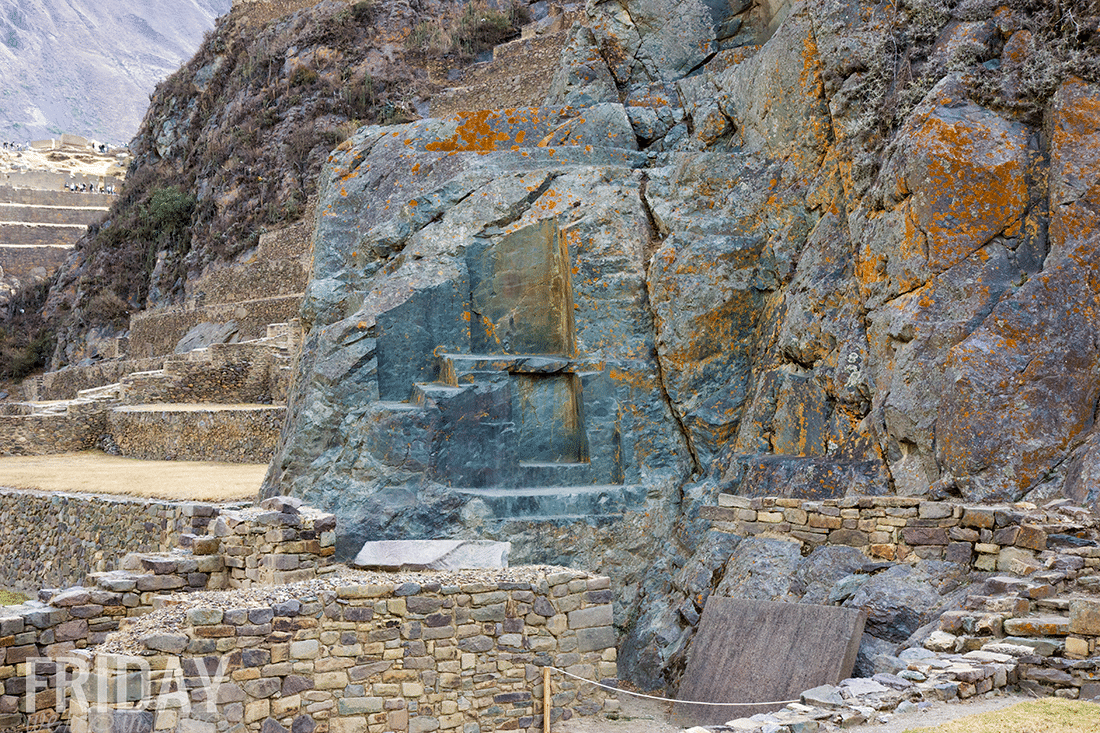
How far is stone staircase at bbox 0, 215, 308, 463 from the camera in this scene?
2081 cm

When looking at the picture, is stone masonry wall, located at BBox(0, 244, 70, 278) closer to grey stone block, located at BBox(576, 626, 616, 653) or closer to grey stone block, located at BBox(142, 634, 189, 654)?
grey stone block, located at BBox(142, 634, 189, 654)

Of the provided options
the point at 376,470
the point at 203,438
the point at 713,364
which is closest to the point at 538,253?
the point at 713,364

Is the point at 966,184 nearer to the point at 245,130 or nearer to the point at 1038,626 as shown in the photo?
the point at 1038,626

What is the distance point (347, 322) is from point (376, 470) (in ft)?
6.88

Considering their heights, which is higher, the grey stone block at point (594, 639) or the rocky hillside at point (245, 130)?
the rocky hillside at point (245, 130)

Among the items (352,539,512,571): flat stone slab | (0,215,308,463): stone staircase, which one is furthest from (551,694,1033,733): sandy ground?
(0,215,308,463): stone staircase

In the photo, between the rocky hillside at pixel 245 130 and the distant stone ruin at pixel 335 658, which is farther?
the rocky hillside at pixel 245 130

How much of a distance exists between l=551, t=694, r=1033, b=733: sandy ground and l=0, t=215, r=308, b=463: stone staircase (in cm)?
1276

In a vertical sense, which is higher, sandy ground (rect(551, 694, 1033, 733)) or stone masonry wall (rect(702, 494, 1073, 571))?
stone masonry wall (rect(702, 494, 1073, 571))

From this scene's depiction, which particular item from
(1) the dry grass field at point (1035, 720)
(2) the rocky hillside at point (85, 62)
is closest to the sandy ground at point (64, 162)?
(2) the rocky hillside at point (85, 62)

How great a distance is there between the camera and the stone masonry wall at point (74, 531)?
1375 cm

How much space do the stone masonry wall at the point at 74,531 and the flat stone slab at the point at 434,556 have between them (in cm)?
472

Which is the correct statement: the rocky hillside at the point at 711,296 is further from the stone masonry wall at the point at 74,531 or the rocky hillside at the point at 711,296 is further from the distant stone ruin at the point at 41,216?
the distant stone ruin at the point at 41,216

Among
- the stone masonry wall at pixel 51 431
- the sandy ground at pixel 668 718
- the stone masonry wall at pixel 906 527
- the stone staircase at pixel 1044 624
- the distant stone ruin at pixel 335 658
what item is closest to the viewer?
the sandy ground at pixel 668 718
